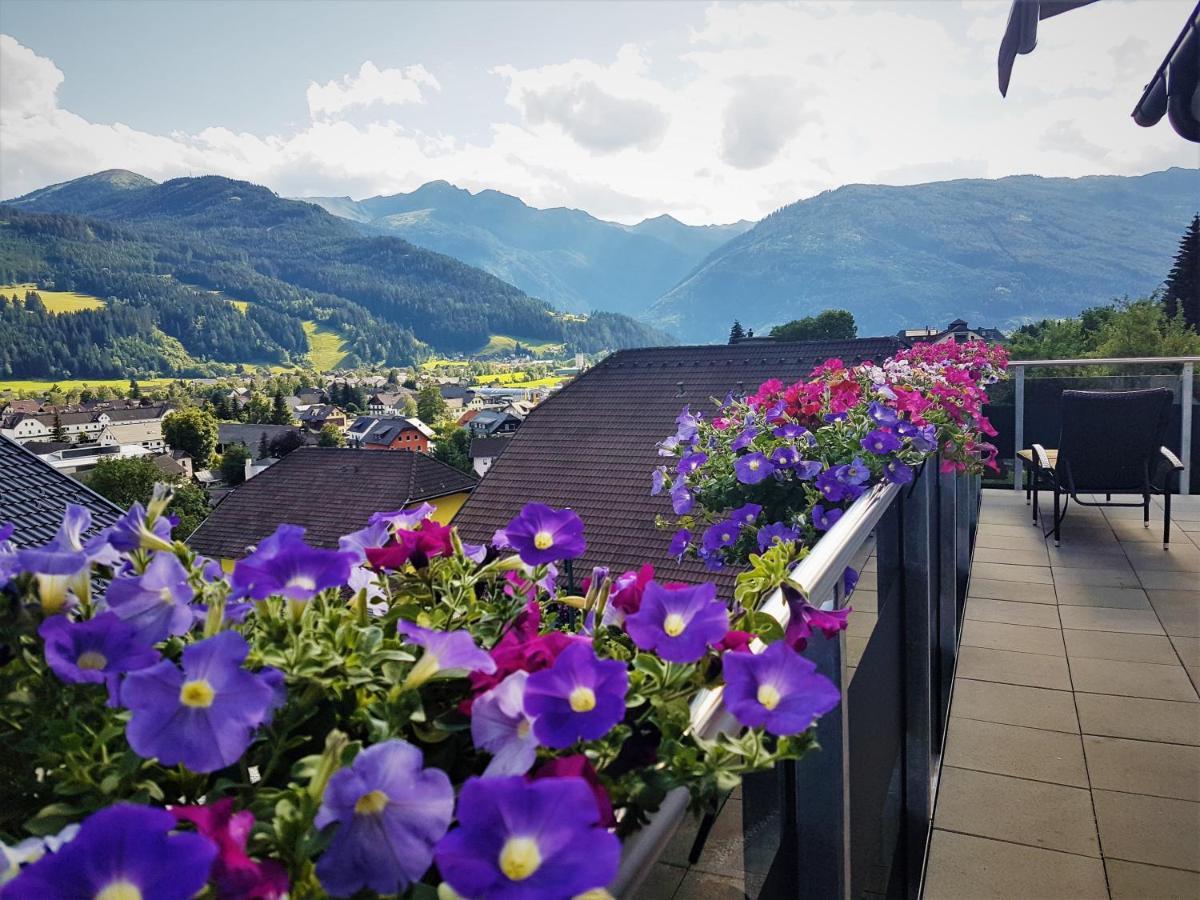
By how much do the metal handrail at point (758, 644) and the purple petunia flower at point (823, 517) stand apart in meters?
0.13

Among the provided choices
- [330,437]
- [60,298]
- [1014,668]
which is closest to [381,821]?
[1014,668]

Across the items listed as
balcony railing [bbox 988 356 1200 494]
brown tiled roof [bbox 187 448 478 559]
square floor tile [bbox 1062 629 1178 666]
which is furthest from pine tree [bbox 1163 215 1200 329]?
square floor tile [bbox 1062 629 1178 666]

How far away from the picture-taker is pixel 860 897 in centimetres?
131

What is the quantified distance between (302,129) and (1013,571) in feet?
607

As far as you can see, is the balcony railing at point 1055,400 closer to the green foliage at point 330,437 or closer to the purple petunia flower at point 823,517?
the purple petunia flower at point 823,517

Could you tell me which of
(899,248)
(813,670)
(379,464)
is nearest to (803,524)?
(813,670)

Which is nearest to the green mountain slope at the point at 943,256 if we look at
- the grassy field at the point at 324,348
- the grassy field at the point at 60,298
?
the grassy field at the point at 324,348

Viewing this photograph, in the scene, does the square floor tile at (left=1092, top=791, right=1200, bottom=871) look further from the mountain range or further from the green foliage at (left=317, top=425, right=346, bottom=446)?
the mountain range

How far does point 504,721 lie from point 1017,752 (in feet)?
8.13

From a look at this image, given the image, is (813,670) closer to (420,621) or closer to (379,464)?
(420,621)

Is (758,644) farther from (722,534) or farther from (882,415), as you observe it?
(882,415)

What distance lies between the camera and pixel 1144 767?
238 centimetres

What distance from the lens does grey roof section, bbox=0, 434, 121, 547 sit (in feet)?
22.5

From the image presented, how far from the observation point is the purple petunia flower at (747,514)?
1771mm
